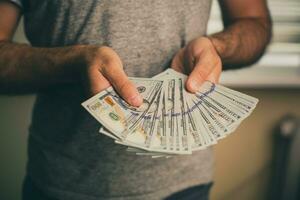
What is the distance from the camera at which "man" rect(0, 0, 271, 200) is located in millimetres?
810

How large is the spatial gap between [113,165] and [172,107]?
202mm

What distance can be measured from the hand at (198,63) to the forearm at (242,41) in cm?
8

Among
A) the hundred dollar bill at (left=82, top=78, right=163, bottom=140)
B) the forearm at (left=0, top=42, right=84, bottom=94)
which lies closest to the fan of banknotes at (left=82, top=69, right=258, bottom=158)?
the hundred dollar bill at (left=82, top=78, right=163, bottom=140)

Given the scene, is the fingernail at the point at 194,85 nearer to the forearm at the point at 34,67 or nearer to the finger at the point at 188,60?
the finger at the point at 188,60

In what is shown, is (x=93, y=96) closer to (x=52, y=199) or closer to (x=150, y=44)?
(x=150, y=44)

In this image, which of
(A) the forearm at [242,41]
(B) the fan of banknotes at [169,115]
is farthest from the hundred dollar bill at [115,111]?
(A) the forearm at [242,41]

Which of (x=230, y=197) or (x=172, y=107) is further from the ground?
(x=172, y=107)

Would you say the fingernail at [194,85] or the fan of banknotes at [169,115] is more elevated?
the fingernail at [194,85]

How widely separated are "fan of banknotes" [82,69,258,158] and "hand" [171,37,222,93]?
0.02m

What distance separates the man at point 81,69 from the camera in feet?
2.66

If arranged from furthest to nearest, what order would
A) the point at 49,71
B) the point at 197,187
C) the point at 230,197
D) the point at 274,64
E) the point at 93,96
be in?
the point at 230,197, the point at 274,64, the point at 197,187, the point at 49,71, the point at 93,96

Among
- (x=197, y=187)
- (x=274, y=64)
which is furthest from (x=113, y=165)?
(x=274, y=64)

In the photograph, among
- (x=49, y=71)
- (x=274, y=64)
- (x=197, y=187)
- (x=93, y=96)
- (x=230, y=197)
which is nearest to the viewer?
(x=93, y=96)

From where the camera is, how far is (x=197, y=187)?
92cm
